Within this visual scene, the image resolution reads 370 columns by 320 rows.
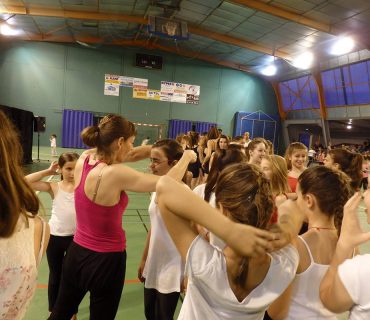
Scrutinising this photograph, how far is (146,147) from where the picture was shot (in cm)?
256

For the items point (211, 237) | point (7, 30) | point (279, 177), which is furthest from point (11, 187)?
point (7, 30)

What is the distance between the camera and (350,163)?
313cm

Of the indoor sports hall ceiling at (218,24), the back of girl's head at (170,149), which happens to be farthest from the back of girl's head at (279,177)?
the indoor sports hall ceiling at (218,24)

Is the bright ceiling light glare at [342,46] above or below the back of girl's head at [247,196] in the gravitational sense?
Answer: above

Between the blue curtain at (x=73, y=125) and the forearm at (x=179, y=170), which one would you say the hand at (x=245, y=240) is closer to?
the forearm at (x=179, y=170)

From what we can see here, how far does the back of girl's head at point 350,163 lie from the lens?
3.09 meters

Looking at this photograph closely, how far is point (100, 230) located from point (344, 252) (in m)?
1.30

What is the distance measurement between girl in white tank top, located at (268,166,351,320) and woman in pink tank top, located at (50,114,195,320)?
29.2 inches

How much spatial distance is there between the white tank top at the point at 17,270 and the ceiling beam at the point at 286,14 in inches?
472

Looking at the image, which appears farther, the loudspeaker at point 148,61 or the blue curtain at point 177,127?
the blue curtain at point 177,127

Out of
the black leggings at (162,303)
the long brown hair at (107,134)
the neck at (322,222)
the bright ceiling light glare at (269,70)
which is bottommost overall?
the black leggings at (162,303)

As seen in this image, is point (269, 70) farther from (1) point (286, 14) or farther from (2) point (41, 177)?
(2) point (41, 177)

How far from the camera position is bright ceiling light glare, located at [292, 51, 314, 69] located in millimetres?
16009

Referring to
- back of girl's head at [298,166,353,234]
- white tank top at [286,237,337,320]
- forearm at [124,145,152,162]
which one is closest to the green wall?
forearm at [124,145,152,162]
